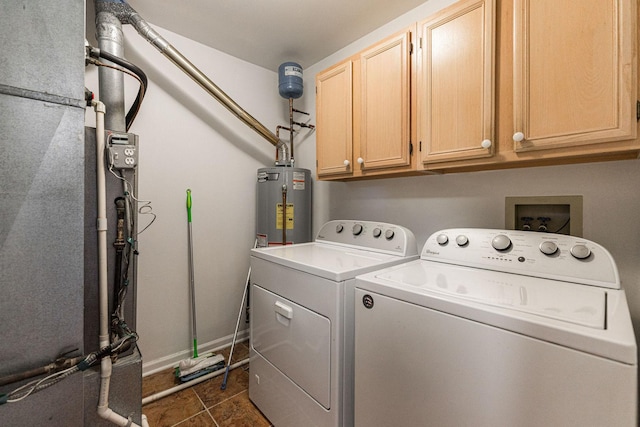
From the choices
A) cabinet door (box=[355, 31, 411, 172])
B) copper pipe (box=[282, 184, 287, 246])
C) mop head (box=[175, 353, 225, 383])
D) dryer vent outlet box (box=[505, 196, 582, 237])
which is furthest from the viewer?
copper pipe (box=[282, 184, 287, 246])

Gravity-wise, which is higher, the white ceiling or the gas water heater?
the white ceiling

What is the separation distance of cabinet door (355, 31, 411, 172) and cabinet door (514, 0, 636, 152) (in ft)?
1.68

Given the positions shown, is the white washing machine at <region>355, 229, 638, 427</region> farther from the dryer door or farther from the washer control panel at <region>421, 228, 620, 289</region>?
the dryer door

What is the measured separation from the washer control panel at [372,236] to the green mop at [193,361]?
105 cm

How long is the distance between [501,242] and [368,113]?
1011 millimetres

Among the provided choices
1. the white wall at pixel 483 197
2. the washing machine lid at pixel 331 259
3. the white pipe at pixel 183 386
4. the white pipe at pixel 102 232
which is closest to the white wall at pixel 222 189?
the white wall at pixel 483 197

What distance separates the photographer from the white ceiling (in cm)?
180

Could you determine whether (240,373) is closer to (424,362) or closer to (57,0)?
(424,362)

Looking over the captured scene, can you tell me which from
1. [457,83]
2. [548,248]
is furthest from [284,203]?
[548,248]

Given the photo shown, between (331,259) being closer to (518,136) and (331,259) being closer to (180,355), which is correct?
(518,136)

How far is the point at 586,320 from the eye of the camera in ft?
2.30

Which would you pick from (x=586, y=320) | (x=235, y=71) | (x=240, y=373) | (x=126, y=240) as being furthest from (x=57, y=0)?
(x=240, y=373)

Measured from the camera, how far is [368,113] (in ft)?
5.49

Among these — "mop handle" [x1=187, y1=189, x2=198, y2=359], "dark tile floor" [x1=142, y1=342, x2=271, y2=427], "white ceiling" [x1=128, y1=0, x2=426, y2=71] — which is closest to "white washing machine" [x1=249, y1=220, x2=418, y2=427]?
"dark tile floor" [x1=142, y1=342, x2=271, y2=427]
